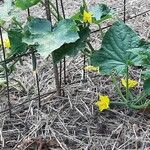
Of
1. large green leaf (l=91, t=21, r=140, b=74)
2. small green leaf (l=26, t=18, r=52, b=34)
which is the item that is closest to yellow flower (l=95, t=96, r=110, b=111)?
large green leaf (l=91, t=21, r=140, b=74)

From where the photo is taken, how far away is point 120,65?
5.56 ft

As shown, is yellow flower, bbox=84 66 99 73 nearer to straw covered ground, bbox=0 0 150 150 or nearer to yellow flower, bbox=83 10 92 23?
straw covered ground, bbox=0 0 150 150

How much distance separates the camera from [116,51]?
1.73 m

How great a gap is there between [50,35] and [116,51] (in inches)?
11.0

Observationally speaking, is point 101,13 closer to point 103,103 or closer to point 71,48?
point 71,48

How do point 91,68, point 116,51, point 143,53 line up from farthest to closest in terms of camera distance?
1. point 91,68
2. point 116,51
3. point 143,53

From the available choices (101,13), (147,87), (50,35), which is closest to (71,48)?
(50,35)

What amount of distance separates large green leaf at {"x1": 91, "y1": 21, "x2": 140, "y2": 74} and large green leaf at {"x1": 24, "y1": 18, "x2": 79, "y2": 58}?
0.54 feet

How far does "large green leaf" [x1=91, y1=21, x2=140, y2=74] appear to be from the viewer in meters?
1.69

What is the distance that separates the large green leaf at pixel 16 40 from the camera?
68.1 inches

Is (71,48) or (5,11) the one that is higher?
(5,11)

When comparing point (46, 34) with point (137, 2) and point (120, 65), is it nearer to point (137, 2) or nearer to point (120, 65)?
point (120, 65)

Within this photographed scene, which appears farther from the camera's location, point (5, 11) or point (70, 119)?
point (70, 119)

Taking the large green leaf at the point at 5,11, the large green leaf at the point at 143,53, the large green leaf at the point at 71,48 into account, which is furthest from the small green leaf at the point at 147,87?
the large green leaf at the point at 5,11
